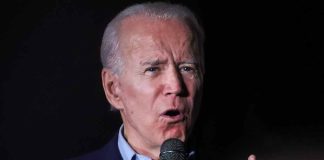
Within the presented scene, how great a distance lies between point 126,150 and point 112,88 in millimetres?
217

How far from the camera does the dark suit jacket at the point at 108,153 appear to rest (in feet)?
5.49

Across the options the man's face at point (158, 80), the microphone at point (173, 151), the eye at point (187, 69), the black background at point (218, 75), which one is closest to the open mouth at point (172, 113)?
the man's face at point (158, 80)

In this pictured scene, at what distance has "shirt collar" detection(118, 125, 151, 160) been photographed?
1.64 meters

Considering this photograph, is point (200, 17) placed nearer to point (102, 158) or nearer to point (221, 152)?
point (221, 152)

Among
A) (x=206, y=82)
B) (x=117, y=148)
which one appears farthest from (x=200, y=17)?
(x=117, y=148)

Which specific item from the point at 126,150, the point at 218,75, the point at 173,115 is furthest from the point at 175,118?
the point at 218,75

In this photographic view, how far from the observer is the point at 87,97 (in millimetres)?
1832

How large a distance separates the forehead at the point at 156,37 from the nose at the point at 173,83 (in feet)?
0.23

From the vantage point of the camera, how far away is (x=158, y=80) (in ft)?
5.14

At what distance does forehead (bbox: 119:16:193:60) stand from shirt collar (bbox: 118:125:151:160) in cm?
30

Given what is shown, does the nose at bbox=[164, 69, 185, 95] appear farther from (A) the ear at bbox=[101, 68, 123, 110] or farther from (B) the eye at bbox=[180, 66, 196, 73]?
(A) the ear at bbox=[101, 68, 123, 110]

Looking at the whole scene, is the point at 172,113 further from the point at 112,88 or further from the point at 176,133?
the point at 112,88

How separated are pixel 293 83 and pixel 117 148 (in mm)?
820

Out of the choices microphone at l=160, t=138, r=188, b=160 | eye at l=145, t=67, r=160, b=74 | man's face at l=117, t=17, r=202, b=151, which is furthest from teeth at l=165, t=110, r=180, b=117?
microphone at l=160, t=138, r=188, b=160
